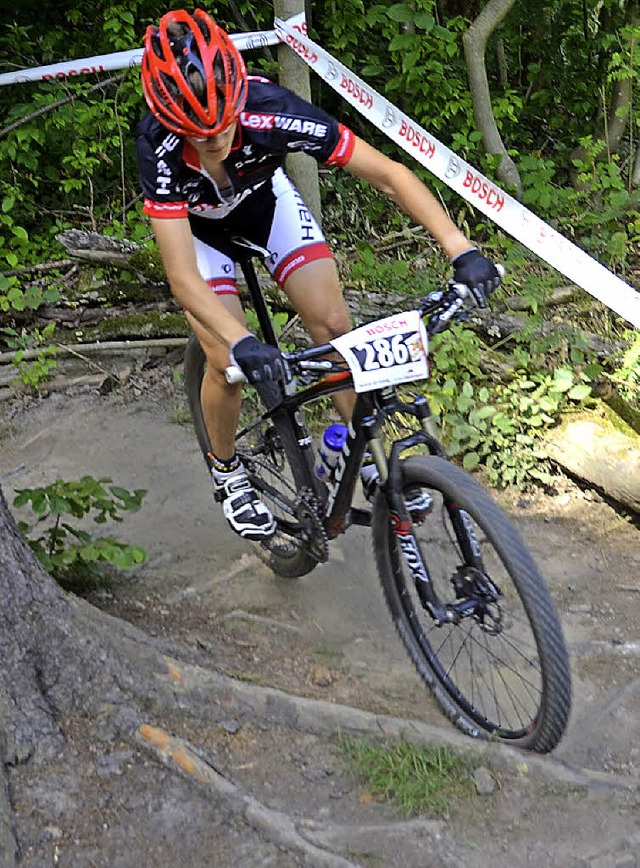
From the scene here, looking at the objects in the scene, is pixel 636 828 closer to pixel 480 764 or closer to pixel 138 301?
pixel 480 764

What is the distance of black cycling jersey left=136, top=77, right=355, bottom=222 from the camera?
3051 millimetres

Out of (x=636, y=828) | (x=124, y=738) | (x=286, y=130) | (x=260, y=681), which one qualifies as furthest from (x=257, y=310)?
(x=636, y=828)

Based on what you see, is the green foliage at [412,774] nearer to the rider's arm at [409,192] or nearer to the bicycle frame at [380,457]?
the bicycle frame at [380,457]

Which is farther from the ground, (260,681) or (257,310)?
(257,310)

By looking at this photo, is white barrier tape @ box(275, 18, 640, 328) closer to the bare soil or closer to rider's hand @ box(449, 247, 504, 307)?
the bare soil

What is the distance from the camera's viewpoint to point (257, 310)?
3.70 m

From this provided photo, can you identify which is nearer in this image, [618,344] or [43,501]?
[43,501]

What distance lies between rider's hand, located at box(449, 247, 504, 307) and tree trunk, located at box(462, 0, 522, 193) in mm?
4296

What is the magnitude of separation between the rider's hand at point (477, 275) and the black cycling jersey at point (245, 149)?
664 millimetres

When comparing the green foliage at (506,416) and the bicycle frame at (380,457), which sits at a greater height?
the bicycle frame at (380,457)

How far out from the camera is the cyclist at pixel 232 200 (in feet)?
9.39

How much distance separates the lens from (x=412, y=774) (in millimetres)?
2557

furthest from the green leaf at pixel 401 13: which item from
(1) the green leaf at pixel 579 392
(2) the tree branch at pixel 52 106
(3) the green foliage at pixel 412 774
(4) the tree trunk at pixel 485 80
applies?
(3) the green foliage at pixel 412 774

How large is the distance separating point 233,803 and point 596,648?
176 centimetres
